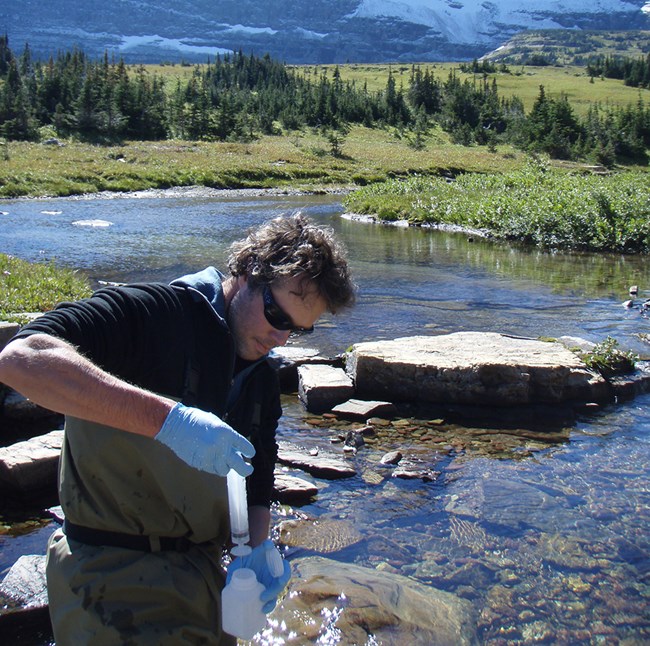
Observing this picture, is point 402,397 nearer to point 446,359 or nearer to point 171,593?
point 446,359

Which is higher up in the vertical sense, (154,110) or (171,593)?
(154,110)

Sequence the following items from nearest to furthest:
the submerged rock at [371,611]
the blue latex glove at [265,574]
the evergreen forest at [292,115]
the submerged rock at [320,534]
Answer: the blue latex glove at [265,574]
the submerged rock at [371,611]
the submerged rock at [320,534]
the evergreen forest at [292,115]

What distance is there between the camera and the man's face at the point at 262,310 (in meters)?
2.84

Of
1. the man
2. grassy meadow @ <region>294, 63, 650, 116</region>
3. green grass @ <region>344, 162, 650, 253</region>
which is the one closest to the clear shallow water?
the man

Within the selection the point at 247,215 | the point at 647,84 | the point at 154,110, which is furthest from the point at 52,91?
the point at 647,84

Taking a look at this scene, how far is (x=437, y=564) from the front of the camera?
17.5ft

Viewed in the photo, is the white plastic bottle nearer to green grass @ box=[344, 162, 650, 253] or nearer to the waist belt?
the waist belt

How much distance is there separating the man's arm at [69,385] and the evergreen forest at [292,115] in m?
63.2

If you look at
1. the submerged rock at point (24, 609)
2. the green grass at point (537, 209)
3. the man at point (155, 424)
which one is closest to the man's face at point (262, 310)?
the man at point (155, 424)

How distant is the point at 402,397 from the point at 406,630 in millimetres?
4601

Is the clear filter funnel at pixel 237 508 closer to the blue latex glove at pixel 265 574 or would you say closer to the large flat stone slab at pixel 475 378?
the blue latex glove at pixel 265 574

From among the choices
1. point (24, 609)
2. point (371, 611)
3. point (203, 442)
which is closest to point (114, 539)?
point (203, 442)

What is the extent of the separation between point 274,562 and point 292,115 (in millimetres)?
86076

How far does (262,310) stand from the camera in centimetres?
288
